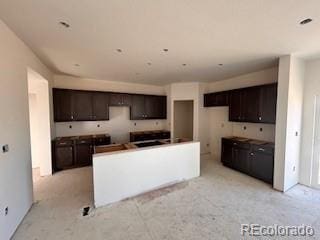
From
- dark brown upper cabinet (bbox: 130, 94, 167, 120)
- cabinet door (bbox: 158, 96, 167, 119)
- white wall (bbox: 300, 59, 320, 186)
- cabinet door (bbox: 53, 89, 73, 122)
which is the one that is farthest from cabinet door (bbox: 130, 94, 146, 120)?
white wall (bbox: 300, 59, 320, 186)

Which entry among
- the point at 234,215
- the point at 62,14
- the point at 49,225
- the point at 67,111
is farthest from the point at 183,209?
the point at 67,111

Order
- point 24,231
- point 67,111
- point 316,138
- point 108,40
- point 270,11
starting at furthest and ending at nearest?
1. point 67,111
2. point 316,138
3. point 108,40
4. point 24,231
5. point 270,11

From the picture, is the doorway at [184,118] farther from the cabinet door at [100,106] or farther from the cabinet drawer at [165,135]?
the cabinet door at [100,106]

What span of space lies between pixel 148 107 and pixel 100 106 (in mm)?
1715

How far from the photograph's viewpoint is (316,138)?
3.47m

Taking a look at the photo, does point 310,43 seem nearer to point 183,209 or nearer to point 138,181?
point 183,209

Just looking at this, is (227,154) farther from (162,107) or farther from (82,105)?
(82,105)

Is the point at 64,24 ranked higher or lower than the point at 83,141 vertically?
higher

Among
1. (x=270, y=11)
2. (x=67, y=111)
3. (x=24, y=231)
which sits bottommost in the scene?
(x=24, y=231)

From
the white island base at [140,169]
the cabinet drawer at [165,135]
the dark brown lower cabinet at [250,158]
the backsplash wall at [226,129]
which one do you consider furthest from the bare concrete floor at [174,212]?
the cabinet drawer at [165,135]

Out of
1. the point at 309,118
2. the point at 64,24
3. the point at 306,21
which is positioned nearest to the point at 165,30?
the point at 64,24

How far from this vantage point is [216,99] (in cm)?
536

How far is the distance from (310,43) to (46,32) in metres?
4.07

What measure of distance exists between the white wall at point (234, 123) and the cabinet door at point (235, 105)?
1.42 feet
